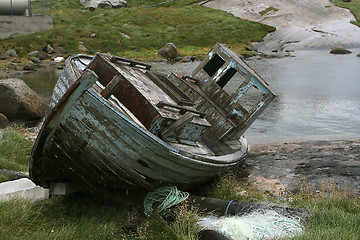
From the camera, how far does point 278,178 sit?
1130 cm

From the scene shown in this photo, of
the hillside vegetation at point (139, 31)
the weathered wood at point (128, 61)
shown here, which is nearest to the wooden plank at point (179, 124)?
the weathered wood at point (128, 61)

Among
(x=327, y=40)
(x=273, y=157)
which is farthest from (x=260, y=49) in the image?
(x=273, y=157)

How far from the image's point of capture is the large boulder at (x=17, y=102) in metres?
16.0

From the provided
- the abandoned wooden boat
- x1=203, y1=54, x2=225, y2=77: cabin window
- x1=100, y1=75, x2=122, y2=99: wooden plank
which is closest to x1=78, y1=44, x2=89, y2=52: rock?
x1=203, y1=54, x2=225, y2=77: cabin window

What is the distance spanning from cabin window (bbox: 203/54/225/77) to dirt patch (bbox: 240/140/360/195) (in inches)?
116

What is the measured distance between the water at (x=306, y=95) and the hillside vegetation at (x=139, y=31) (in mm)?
6362

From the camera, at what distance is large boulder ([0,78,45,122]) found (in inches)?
631

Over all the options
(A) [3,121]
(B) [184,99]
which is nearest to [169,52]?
(A) [3,121]

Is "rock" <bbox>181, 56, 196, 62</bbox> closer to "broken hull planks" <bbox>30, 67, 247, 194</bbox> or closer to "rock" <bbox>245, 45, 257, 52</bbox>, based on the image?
"rock" <bbox>245, 45, 257, 52</bbox>

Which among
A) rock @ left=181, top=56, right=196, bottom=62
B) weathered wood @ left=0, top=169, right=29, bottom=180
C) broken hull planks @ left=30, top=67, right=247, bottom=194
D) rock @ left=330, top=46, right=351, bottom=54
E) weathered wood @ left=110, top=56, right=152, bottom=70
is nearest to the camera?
broken hull planks @ left=30, top=67, right=247, bottom=194

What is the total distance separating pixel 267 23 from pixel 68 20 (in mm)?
25762

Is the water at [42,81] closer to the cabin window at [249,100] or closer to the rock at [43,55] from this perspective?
the rock at [43,55]

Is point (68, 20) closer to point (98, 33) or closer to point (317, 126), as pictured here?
point (98, 33)

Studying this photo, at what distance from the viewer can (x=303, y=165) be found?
41.2 feet
